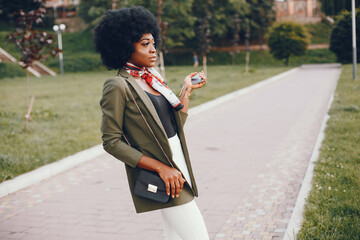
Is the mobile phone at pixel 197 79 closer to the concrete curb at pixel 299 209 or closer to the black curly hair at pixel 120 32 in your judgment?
the black curly hair at pixel 120 32

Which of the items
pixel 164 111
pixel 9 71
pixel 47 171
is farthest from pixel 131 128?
pixel 9 71

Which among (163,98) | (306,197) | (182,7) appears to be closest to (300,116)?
(306,197)

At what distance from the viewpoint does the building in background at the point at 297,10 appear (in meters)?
57.9

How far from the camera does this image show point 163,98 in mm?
2381

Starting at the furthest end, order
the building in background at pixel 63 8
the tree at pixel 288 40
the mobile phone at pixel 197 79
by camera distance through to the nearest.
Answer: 1. the building in background at pixel 63 8
2. the tree at pixel 288 40
3. the mobile phone at pixel 197 79

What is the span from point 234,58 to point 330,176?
42.4 meters

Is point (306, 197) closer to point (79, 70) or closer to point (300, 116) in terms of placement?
point (300, 116)

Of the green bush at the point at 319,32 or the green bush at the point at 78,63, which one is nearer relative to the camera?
the green bush at the point at 78,63

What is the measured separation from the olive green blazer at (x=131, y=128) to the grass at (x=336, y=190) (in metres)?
1.86

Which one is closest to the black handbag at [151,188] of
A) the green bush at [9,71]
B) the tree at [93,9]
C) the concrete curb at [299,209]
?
the concrete curb at [299,209]

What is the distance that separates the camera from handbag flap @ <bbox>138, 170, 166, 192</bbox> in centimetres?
223

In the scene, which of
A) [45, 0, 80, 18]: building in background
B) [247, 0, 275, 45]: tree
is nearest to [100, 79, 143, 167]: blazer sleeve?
[247, 0, 275, 45]: tree

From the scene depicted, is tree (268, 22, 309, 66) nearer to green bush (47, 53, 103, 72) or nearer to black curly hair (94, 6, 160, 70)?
green bush (47, 53, 103, 72)

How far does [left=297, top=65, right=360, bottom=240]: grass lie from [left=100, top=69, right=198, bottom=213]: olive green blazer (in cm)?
186
